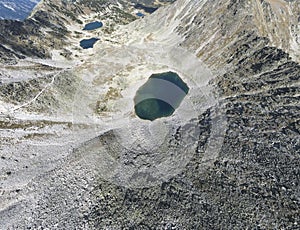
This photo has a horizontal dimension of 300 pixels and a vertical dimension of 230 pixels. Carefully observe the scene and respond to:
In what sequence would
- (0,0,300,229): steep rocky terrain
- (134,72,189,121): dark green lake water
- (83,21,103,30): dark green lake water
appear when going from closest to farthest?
(0,0,300,229): steep rocky terrain < (134,72,189,121): dark green lake water < (83,21,103,30): dark green lake water

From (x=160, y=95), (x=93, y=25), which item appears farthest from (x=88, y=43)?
(x=160, y=95)

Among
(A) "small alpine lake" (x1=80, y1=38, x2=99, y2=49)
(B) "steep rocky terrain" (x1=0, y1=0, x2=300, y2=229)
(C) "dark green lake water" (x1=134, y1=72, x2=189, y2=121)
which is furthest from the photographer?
(A) "small alpine lake" (x1=80, y1=38, x2=99, y2=49)

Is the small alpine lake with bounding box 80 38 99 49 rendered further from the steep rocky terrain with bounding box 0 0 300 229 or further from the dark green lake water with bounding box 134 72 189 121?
the dark green lake water with bounding box 134 72 189 121

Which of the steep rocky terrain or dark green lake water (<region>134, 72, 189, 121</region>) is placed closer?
the steep rocky terrain

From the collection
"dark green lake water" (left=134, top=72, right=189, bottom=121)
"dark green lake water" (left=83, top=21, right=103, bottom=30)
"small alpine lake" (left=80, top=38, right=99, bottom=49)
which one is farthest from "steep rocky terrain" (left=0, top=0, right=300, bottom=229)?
"dark green lake water" (left=83, top=21, right=103, bottom=30)

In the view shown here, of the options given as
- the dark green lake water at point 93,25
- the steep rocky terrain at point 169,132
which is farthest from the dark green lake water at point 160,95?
the dark green lake water at point 93,25

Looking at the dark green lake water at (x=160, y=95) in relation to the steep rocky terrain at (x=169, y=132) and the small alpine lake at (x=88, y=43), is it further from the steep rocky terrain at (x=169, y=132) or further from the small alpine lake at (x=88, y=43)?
the small alpine lake at (x=88, y=43)
